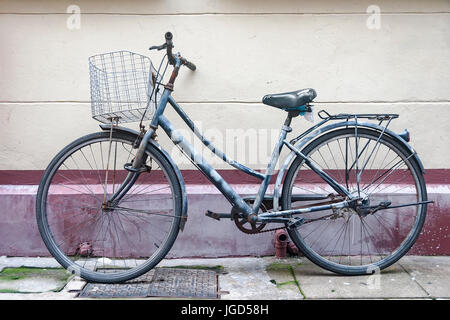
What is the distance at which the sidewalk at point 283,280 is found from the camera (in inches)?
136

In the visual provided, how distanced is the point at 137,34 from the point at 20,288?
6.95ft

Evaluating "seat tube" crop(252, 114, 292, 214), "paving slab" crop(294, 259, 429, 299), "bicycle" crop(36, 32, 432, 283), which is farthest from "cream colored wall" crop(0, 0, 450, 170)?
"paving slab" crop(294, 259, 429, 299)

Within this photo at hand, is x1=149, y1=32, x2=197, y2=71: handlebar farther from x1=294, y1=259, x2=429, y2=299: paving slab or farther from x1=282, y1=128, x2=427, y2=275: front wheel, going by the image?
x1=294, y1=259, x2=429, y2=299: paving slab

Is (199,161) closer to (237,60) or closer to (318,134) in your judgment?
(318,134)

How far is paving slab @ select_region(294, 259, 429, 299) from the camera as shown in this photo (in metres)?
3.45

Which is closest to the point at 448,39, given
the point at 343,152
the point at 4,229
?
the point at 343,152

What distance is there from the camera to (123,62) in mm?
4055

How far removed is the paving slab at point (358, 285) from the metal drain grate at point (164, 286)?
2.18 feet

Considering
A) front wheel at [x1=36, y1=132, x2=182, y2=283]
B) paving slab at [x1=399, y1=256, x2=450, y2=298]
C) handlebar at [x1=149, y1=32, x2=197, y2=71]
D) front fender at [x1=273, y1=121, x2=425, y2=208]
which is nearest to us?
handlebar at [x1=149, y1=32, x2=197, y2=71]

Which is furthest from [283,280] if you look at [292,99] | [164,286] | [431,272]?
[292,99]

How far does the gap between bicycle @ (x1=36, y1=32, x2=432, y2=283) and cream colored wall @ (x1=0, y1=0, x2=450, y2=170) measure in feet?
0.83
